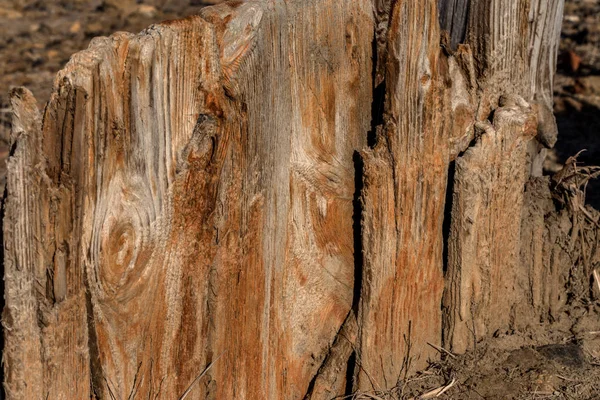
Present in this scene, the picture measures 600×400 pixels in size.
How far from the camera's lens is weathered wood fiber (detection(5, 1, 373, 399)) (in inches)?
84.6

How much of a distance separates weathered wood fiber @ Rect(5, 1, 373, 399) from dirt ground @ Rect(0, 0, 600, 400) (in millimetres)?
556

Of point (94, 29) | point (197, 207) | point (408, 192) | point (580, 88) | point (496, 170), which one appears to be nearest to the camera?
point (197, 207)

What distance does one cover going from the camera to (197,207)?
8.10ft

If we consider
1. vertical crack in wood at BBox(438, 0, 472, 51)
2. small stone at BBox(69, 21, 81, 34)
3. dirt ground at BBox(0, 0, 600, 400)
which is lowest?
dirt ground at BBox(0, 0, 600, 400)

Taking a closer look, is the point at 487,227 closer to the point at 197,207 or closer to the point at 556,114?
the point at 197,207

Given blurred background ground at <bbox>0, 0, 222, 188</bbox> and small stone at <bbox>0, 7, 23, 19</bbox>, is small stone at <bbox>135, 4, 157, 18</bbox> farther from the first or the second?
small stone at <bbox>0, 7, 23, 19</bbox>

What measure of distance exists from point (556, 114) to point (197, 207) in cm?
469

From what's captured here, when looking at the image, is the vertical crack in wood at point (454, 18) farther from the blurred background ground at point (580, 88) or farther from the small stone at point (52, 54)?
the small stone at point (52, 54)

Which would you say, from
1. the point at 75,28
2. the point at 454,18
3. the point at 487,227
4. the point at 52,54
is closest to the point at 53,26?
the point at 75,28

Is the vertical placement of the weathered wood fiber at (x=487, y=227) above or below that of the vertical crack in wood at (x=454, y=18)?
below

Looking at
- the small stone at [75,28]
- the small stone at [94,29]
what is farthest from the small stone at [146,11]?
the small stone at [75,28]

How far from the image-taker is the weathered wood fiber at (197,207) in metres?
2.15

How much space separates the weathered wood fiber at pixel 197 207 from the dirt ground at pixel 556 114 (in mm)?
556

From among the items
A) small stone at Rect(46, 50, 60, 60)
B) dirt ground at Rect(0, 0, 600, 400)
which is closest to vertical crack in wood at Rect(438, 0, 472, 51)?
dirt ground at Rect(0, 0, 600, 400)
